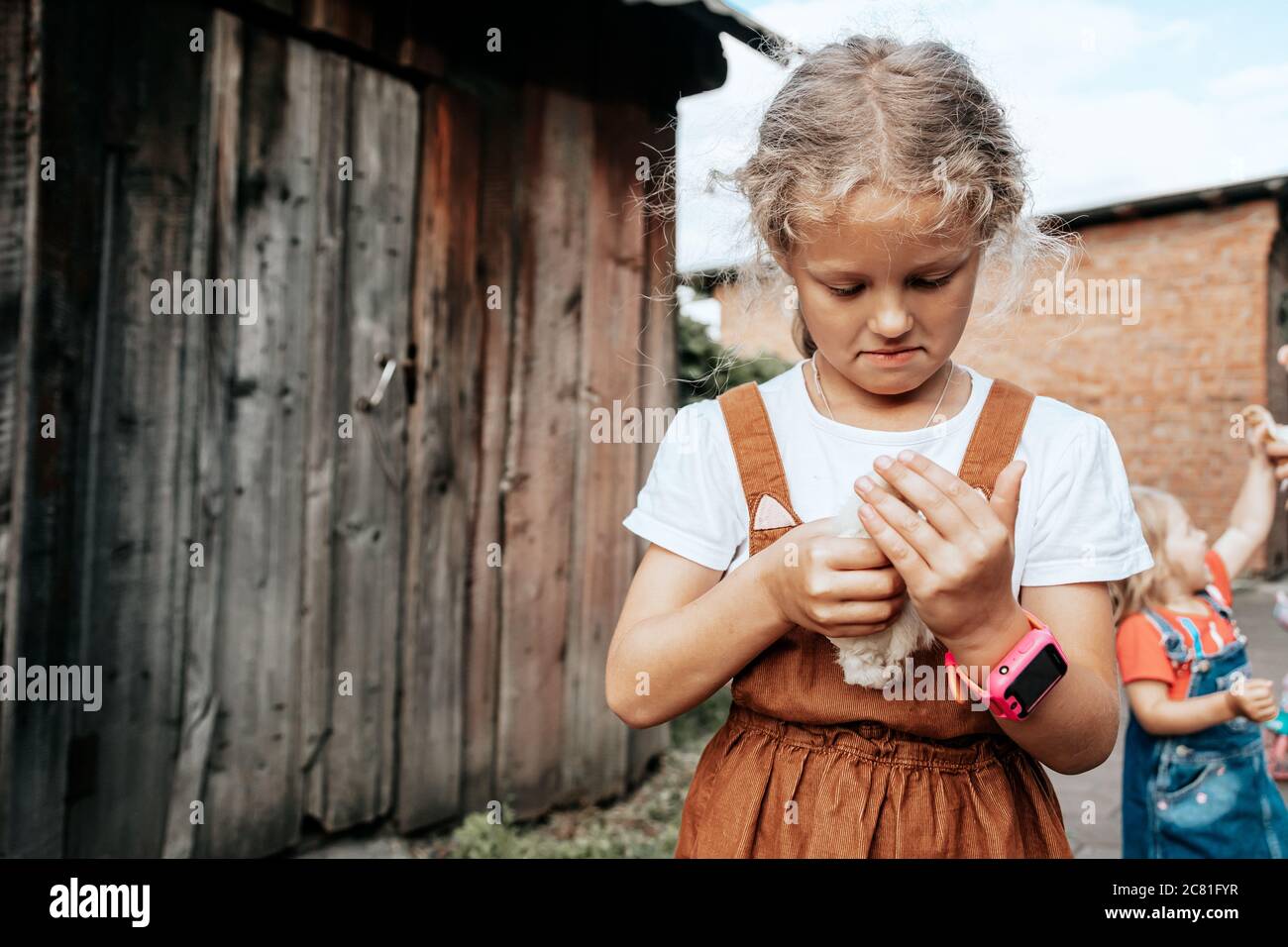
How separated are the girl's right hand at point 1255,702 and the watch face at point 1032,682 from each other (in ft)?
5.24

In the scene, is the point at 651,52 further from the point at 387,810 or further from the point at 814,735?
the point at 814,735

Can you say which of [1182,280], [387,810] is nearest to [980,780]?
[387,810]

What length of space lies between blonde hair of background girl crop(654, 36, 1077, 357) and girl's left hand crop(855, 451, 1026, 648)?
0.33 metres

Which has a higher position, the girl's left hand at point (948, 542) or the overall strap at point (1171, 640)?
the girl's left hand at point (948, 542)

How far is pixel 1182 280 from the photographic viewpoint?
1204cm

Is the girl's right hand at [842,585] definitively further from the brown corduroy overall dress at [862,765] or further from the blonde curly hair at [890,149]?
the blonde curly hair at [890,149]

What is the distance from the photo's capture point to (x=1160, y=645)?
2486 mm

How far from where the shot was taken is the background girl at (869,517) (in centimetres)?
117

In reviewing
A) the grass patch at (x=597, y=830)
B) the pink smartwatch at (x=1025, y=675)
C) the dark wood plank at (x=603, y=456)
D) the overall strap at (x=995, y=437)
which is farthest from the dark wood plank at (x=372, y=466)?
the pink smartwatch at (x=1025, y=675)

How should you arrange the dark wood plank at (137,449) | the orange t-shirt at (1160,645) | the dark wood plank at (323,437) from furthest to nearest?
the dark wood plank at (323,437) → the dark wood plank at (137,449) → the orange t-shirt at (1160,645)

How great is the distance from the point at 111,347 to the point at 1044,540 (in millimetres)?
2487

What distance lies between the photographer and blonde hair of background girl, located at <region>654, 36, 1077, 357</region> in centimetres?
121

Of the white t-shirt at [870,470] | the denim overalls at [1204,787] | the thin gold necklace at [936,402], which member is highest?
the thin gold necklace at [936,402]

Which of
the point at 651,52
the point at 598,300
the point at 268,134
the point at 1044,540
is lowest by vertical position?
the point at 1044,540
